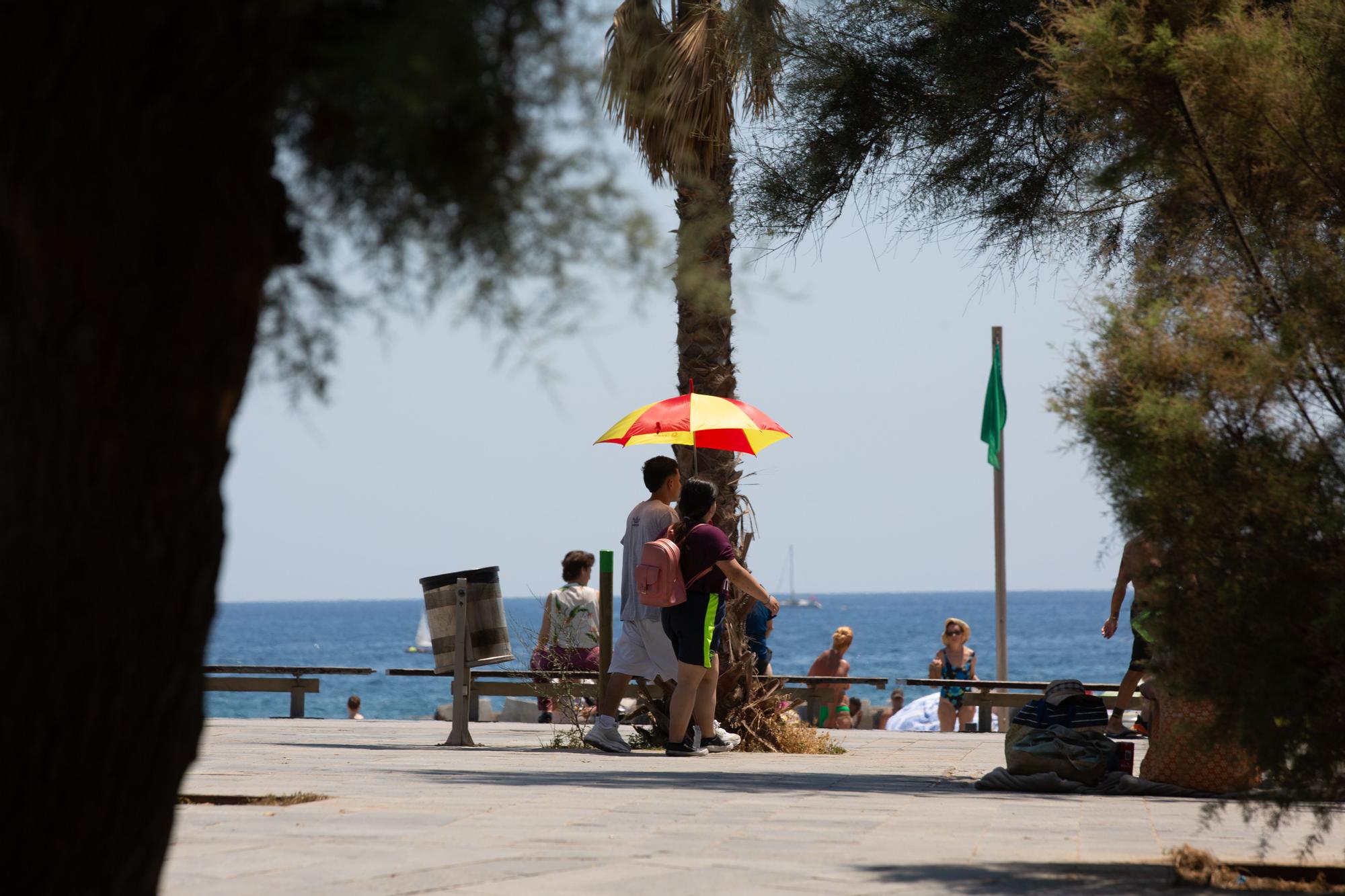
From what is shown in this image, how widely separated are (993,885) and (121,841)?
2.77 m

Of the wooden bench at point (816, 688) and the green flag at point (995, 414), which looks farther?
the green flag at point (995, 414)

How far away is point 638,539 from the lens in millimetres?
9547

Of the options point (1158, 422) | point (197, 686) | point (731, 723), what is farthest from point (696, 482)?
point (197, 686)

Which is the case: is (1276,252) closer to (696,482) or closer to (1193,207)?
(1193,207)

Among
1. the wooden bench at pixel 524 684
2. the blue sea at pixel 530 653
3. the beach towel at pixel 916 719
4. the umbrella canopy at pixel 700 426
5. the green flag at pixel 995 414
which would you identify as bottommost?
the blue sea at pixel 530 653

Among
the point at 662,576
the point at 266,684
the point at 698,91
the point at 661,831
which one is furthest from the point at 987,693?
the point at 661,831

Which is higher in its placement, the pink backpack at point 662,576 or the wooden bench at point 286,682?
the pink backpack at point 662,576

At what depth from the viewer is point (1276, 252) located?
495 cm

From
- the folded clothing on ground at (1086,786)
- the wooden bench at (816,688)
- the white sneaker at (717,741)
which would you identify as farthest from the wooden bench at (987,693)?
the folded clothing on ground at (1086,786)

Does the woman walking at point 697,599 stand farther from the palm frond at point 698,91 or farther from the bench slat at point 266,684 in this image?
the bench slat at point 266,684

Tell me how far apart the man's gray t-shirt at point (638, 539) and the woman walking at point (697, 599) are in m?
0.15

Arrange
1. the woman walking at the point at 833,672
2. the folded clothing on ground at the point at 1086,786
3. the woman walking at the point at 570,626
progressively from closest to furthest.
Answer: the folded clothing on ground at the point at 1086,786 < the woman walking at the point at 570,626 < the woman walking at the point at 833,672

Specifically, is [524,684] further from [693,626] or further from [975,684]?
[693,626]

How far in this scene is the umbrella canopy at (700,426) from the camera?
1004 centimetres
